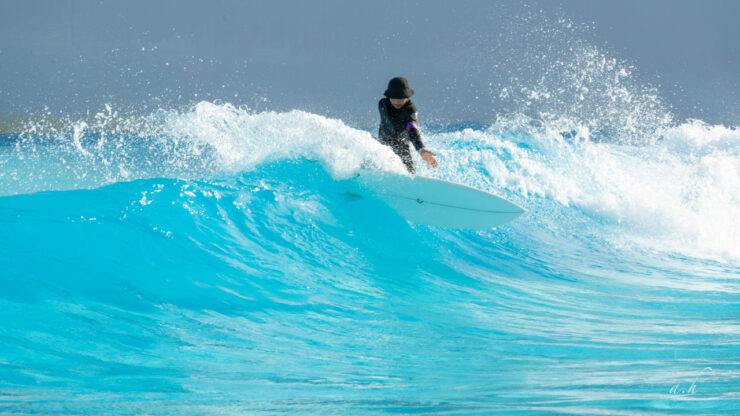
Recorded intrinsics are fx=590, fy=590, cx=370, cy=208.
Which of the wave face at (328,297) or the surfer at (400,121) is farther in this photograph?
the surfer at (400,121)

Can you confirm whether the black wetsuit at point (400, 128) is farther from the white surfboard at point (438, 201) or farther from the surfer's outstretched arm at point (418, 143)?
the white surfboard at point (438, 201)

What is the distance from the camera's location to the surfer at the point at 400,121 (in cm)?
499

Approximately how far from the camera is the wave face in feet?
7.80

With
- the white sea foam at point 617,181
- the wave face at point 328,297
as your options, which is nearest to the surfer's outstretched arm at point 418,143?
the wave face at point 328,297

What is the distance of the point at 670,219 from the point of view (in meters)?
7.19

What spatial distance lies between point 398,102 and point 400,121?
0.16 metres

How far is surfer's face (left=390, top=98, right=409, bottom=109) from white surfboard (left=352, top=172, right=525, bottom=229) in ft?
2.02

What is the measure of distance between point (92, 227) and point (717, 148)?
42.8 ft

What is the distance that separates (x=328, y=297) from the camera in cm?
391

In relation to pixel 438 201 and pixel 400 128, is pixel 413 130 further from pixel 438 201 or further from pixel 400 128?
pixel 438 201

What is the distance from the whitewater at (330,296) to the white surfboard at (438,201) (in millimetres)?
137

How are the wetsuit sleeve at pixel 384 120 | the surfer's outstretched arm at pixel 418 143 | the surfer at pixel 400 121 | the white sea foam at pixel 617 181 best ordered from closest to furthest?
the surfer's outstretched arm at pixel 418 143
the surfer at pixel 400 121
the wetsuit sleeve at pixel 384 120
the white sea foam at pixel 617 181

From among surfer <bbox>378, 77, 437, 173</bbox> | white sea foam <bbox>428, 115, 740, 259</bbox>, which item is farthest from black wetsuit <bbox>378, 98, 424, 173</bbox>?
white sea foam <bbox>428, 115, 740, 259</bbox>


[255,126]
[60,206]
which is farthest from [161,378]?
[255,126]
